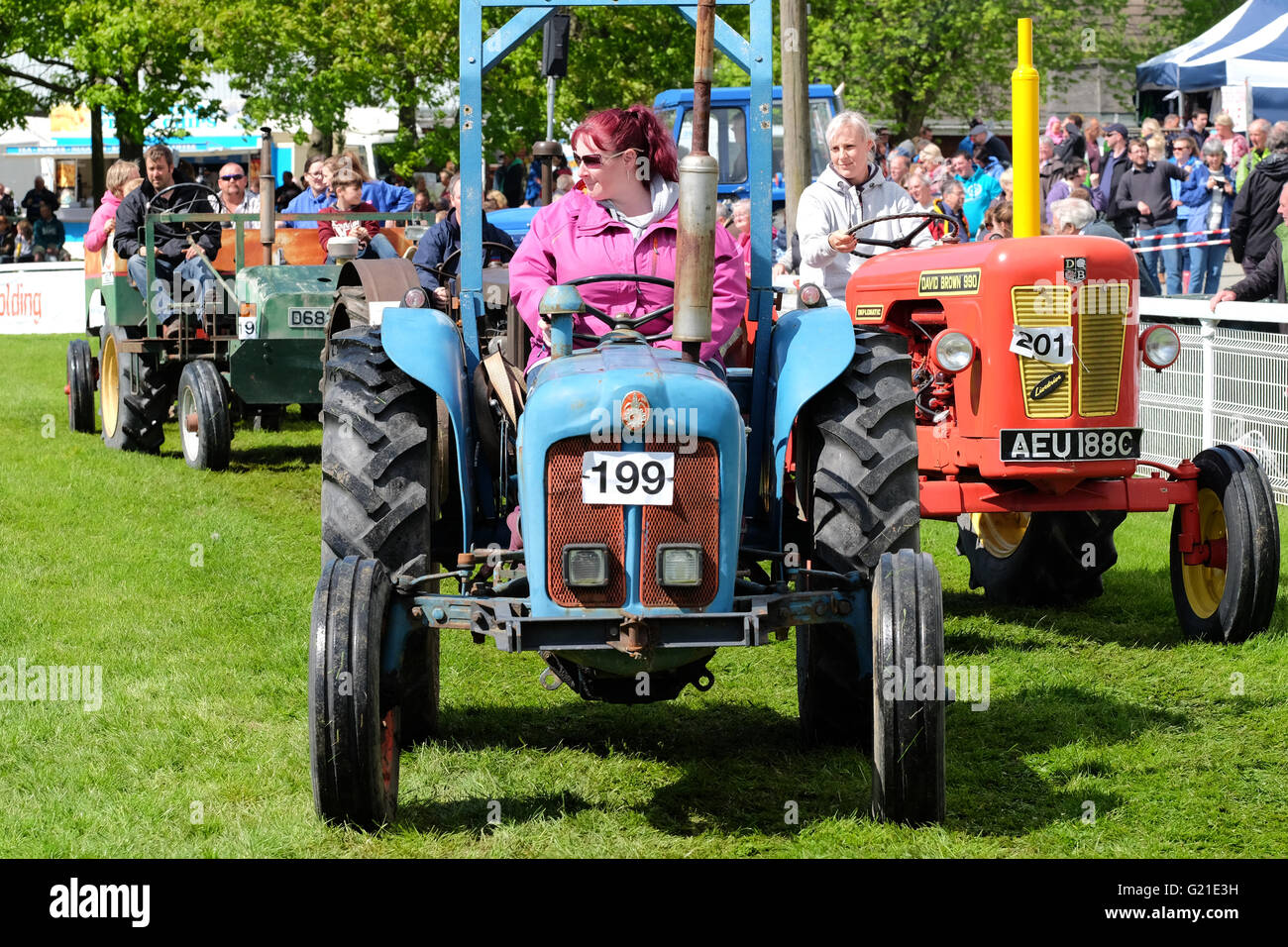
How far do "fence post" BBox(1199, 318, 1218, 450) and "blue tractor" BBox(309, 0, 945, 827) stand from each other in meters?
5.27

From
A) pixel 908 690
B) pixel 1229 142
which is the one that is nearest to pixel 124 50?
pixel 1229 142

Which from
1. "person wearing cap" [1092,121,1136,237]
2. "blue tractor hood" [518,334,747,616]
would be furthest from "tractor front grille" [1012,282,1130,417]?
"person wearing cap" [1092,121,1136,237]

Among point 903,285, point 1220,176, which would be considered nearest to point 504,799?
point 903,285

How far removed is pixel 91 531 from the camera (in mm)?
9664

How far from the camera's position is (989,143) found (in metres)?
18.9

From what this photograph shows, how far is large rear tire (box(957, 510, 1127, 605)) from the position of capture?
312 inches

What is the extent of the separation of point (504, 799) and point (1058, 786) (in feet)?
5.45

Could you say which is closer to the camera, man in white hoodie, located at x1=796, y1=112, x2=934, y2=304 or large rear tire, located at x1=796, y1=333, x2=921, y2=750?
large rear tire, located at x1=796, y1=333, x2=921, y2=750

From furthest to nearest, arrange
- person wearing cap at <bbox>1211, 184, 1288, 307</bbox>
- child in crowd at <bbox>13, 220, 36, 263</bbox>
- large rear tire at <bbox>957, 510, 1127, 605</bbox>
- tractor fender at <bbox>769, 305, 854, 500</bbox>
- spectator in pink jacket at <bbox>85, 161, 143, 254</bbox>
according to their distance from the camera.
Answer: child in crowd at <bbox>13, 220, 36, 263</bbox> → spectator in pink jacket at <bbox>85, 161, 143, 254</bbox> → person wearing cap at <bbox>1211, 184, 1288, 307</bbox> → large rear tire at <bbox>957, 510, 1127, 605</bbox> → tractor fender at <bbox>769, 305, 854, 500</bbox>

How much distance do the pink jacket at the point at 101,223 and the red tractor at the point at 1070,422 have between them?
876cm

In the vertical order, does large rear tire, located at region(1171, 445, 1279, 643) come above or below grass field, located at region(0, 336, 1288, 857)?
above

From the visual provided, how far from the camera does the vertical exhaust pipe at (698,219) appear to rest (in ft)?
14.6

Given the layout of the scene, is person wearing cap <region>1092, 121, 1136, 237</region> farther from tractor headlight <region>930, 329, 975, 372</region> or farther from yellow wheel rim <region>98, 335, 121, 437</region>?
tractor headlight <region>930, 329, 975, 372</region>

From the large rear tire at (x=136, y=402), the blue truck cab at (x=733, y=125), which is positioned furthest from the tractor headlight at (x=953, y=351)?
the blue truck cab at (x=733, y=125)
